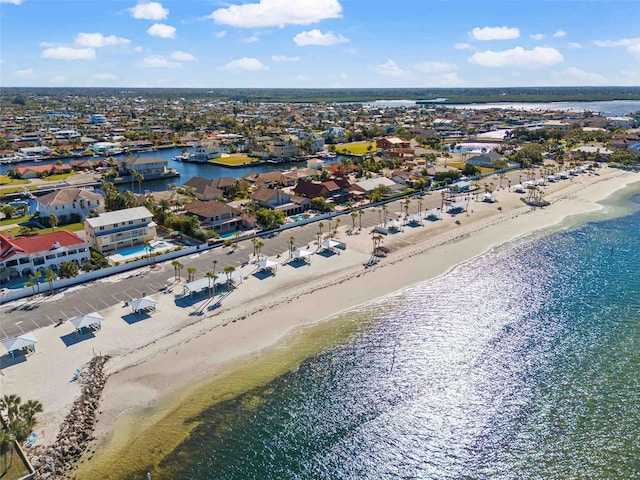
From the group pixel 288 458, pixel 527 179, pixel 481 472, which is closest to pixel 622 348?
pixel 481 472

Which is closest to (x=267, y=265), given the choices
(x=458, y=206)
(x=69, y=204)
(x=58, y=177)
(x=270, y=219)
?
(x=270, y=219)

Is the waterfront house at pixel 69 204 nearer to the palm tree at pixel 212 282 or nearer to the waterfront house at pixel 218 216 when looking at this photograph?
the waterfront house at pixel 218 216

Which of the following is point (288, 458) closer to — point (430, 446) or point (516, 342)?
point (430, 446)

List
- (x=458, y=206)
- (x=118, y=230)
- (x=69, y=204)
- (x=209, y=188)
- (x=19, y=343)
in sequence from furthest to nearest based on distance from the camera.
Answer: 1. (x=209, y=188)
2. (x=458, y=206)
3. (x=69, y=204)
4. (x=118, y=230)
5. (x=19, y=343)

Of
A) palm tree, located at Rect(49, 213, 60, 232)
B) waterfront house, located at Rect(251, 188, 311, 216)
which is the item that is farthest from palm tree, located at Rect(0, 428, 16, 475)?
waterfront house, located at Rect(251, 188, 311, 216)

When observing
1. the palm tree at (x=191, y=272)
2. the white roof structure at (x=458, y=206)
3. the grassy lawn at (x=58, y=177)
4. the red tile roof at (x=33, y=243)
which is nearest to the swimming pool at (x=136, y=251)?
the red tile roof at (x=33, y=243)

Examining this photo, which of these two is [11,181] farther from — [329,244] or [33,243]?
[329,244]

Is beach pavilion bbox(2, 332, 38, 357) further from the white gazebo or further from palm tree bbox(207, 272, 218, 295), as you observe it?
the white gazebo
